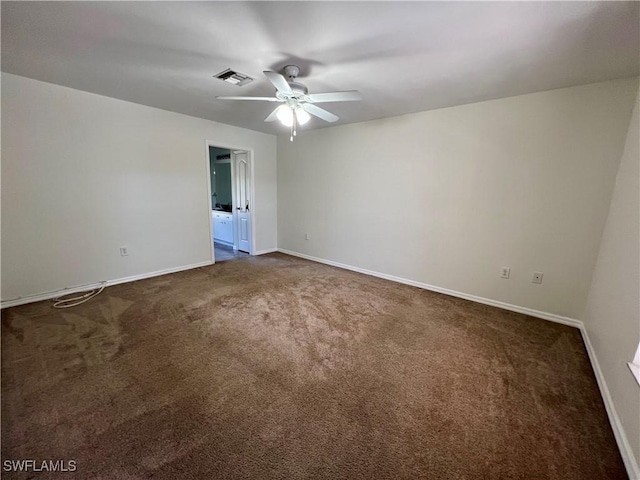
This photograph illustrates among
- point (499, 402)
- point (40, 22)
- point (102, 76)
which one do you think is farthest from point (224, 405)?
point (102, 76)

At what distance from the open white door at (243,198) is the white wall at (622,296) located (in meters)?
4.73

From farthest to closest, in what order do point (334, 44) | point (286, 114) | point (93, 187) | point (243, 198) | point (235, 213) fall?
1. point (235, 213)
2. point (243, 198)
3. point (93, 187)
4. point (286, 114)
5. point (334, 44)

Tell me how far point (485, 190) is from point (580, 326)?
1.65 m

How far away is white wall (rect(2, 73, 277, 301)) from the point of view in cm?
264

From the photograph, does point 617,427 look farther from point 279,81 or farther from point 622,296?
point 279,81

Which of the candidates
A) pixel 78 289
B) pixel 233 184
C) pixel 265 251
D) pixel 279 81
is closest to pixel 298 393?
pixel 279 81

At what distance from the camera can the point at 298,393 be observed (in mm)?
1697

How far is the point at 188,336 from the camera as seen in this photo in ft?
7.55

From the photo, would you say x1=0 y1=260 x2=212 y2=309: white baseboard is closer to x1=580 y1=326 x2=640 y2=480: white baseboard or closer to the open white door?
the open white door

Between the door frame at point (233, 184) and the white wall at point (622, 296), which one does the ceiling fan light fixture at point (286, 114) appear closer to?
the door frame at point (233, 184)

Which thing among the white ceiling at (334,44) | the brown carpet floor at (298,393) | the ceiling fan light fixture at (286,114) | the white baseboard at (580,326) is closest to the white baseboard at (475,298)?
the white baseboard at (580,326)

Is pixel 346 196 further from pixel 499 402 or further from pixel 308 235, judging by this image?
pixel 499 402

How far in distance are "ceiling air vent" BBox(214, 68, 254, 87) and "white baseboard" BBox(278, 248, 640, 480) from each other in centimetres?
301

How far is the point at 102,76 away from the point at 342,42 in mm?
2386
